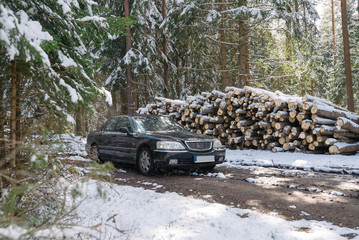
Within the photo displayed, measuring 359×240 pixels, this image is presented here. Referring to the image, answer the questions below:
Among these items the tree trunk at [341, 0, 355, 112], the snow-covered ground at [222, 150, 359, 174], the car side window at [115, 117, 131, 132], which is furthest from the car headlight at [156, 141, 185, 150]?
the tree trunk at [341, 0, 355, 112]

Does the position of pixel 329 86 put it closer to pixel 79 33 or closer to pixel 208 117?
pixel 208 117

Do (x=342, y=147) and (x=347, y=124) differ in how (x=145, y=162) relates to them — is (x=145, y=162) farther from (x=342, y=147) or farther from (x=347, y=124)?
(x=347, y=124)

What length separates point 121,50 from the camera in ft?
66.4

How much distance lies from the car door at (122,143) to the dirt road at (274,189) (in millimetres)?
505

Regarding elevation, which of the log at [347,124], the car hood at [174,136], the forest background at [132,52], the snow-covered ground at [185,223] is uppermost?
the forest background at [132,52]

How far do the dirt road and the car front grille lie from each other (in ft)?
2.27

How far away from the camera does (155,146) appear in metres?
7.17

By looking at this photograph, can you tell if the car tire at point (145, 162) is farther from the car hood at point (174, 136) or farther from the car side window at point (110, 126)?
the car side window at point (110, 126)

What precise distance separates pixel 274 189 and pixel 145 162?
3267 mm

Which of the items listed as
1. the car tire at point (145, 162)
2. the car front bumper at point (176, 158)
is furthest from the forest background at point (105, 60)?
the car front bumper at point (176, 158)

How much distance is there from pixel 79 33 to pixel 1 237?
11.9 feet

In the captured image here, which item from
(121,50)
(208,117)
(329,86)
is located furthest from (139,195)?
(329,86)

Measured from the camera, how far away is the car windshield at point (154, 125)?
8.08 metres

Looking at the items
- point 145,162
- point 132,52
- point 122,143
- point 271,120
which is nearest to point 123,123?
point 122,143
